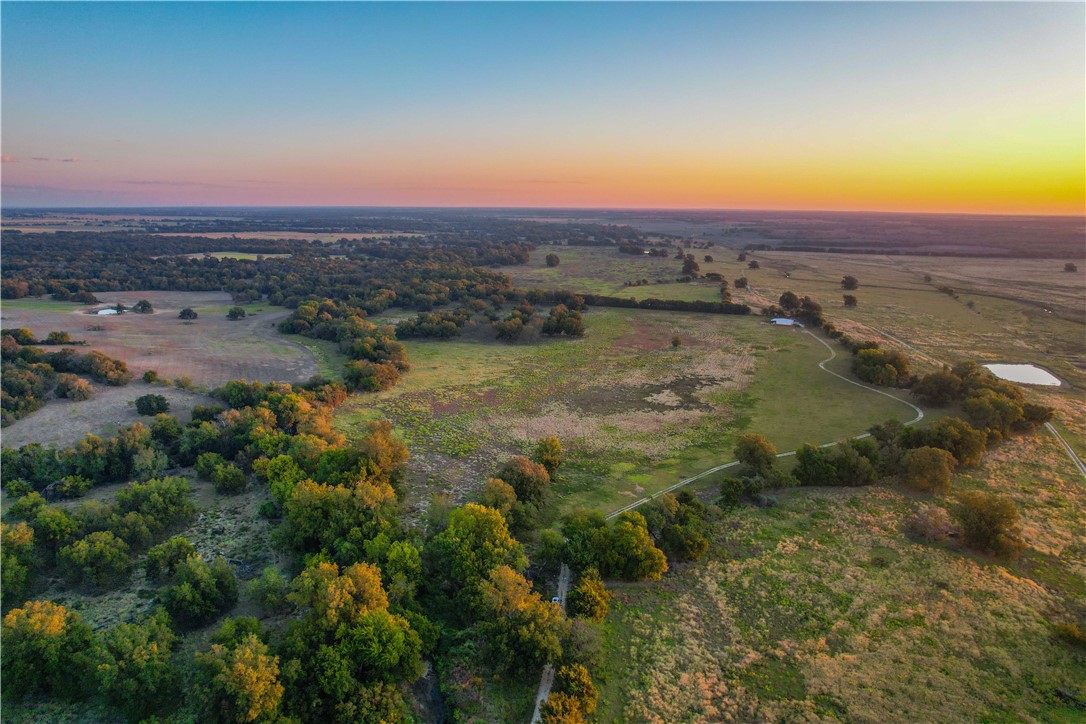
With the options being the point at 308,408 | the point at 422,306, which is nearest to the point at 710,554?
the point at 308,408

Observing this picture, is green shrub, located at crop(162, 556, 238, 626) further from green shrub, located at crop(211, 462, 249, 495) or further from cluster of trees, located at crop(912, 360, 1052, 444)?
cluster of trees, located at crop(912, 360, 1052, 444)

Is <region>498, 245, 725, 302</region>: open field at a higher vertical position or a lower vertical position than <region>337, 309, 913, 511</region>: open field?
higher

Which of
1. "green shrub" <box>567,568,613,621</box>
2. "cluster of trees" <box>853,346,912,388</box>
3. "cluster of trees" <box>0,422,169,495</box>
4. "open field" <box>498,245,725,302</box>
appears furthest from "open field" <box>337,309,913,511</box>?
"open field" <box>498,245,725,302</box>

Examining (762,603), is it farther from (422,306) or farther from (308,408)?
(422,306)

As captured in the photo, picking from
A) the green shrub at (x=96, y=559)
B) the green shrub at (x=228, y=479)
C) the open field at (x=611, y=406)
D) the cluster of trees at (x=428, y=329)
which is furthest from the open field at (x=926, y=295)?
the green shrub at (x=96, y=559)

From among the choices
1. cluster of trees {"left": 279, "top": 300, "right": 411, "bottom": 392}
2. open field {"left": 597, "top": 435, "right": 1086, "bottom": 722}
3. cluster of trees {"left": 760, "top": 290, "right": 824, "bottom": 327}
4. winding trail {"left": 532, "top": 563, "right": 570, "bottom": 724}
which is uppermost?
cluster of trees {"left": 760, "top": 290, "right": 824, "bottom": 327}

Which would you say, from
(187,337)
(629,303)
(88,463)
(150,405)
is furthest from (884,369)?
(187,337)

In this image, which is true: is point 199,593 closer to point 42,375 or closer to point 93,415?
point 93,415
